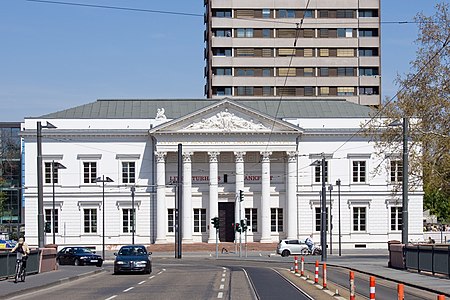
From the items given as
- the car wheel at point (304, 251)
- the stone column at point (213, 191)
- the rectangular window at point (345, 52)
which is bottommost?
the car wheel at point (304, 251)

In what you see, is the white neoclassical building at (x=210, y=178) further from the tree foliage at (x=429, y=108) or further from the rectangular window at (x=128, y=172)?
the tree foliage at (x=429, y=108)

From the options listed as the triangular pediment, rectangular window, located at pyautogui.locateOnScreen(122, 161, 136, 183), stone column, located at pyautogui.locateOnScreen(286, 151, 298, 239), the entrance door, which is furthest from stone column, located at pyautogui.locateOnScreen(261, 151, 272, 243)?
rectangular window, located at pyautogui.locateOnScreen(122, 161, 136, 183)

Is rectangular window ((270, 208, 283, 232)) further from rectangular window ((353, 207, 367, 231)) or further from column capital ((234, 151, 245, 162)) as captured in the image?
rectangular window ((353, 207, 367, 231))

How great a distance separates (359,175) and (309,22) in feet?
81.4

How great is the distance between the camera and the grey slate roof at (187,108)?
305 ft

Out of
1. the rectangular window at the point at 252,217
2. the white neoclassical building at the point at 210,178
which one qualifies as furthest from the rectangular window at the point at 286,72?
the rectangular window at the point at 252,217

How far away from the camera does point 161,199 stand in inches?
3553

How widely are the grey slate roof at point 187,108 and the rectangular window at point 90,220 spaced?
9338 mm

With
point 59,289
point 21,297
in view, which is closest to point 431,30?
point 59,289

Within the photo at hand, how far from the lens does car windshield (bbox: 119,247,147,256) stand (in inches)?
1753

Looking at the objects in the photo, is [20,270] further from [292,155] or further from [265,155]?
[292,155]

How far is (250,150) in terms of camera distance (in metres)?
90.6

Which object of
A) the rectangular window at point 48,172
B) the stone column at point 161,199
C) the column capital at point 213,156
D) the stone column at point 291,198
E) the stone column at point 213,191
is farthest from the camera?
the column capital at point 213,156

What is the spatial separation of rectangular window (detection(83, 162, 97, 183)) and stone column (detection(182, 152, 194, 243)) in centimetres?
895
